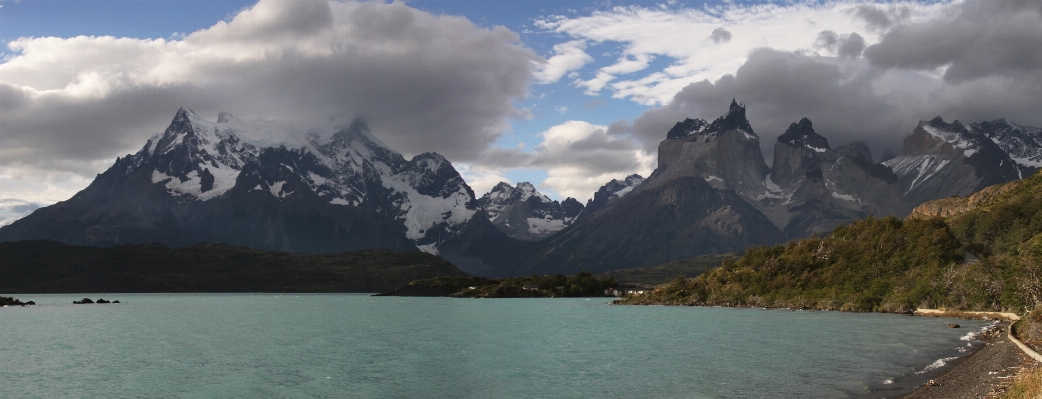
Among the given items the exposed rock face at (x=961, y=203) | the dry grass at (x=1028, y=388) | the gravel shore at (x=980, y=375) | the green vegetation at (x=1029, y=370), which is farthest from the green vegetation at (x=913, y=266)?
the dry grass at (x=1028, y=388)

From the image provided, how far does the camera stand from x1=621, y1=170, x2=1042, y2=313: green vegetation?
116 metres

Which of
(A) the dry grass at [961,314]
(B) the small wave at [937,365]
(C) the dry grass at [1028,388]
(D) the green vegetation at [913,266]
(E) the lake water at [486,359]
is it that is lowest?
(E) the lake water at [486,359]

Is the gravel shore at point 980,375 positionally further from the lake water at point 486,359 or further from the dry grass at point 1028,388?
the dry grass at point 1028,388

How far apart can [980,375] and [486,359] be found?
135 ft

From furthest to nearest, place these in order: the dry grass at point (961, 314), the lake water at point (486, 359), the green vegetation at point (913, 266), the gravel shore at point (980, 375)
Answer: the green vegetation at point (913, 266) → the dry grass at point (961, 314) → the lake water at point (486, 359) → the gravel shore at point (980, 375)

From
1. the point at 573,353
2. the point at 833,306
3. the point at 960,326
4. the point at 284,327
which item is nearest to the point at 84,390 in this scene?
the point at 573,353

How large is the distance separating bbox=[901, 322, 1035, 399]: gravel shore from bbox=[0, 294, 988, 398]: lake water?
104 inches

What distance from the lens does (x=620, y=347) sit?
84.6 m

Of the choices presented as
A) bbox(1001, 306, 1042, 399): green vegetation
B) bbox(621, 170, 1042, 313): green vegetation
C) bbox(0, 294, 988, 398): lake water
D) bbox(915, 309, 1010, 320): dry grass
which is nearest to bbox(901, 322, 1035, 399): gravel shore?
bbox(1001, 306, 1042, 399): green vegetation

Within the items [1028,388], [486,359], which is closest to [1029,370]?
[1028,388]

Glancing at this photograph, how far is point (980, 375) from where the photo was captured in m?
50.8

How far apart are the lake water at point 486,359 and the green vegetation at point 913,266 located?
1175cm

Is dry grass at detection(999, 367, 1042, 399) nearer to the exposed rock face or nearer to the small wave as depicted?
the small wave

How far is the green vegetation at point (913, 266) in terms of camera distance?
116188 millimetres
